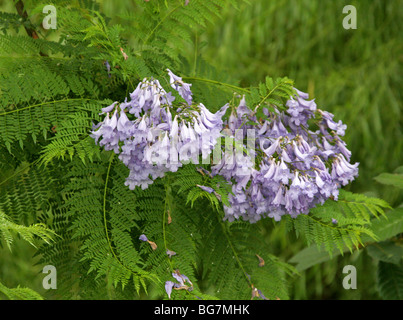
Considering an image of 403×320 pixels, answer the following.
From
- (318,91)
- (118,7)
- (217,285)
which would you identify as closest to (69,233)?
(217,285)

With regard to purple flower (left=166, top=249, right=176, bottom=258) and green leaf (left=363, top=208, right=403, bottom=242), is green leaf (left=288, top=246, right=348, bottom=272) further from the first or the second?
purple flower (left=166, top=249, right=176, bottom=258)

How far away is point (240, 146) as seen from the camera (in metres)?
0.81

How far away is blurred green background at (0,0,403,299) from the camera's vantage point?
7.89 ft

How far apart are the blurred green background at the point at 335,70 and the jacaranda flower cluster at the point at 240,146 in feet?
4.76

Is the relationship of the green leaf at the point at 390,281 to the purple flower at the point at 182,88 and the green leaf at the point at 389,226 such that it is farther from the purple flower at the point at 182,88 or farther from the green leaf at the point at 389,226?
the purple flower at the point at 182,88

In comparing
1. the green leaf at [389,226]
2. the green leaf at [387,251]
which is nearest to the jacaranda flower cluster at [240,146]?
the green leaf at [389,226]

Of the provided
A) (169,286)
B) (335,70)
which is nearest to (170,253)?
(169,286)

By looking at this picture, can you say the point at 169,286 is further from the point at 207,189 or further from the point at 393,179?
the point at 393,179

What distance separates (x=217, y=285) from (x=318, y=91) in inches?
66.4

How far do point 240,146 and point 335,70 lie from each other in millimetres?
1916

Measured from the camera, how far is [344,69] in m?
2.54

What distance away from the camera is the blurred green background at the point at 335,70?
7.89ft

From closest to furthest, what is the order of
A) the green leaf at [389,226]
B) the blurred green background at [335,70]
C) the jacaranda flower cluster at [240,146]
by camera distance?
the jacaranda flower cluster at [240,146]
the green leaf at [389,226]
the blurred green background at [335,70]

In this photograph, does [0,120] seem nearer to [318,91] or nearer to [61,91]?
[61,91]
